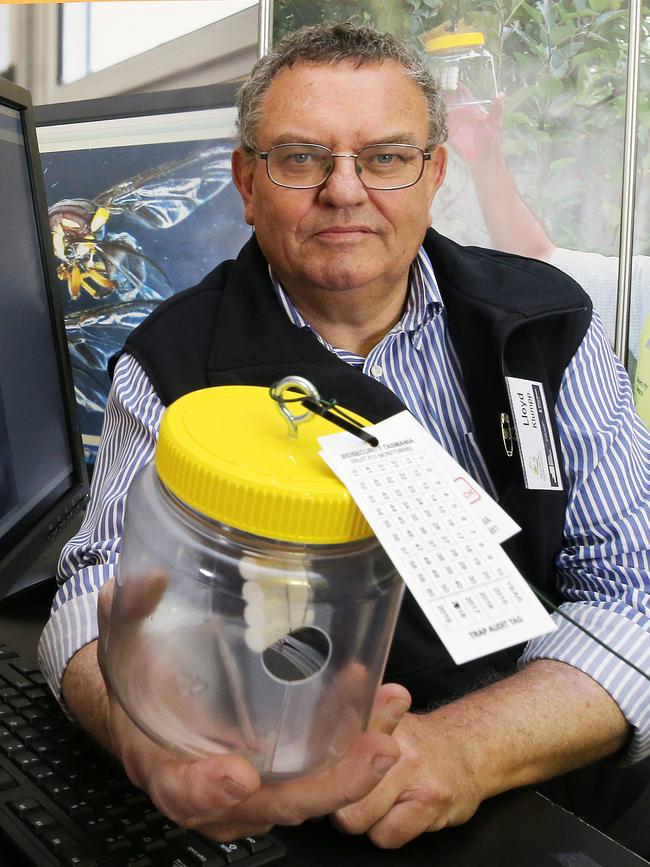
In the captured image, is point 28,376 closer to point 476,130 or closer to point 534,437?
point 534,437

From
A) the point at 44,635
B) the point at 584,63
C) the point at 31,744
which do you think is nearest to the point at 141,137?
the point at 584,63

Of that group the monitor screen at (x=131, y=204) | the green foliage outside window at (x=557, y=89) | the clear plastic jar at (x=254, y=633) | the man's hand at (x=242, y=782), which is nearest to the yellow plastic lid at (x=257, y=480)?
the clear plastic jar at (x=254, y=633)

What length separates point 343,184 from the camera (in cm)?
127

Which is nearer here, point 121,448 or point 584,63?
point 121,448

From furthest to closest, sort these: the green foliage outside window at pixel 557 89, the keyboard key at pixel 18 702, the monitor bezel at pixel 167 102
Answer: the green foliage outside window at pixel 557 89 < the monitor bezel at pixel 167 102 < the keyboard key at pixel 18 702

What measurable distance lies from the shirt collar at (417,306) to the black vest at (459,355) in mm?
25

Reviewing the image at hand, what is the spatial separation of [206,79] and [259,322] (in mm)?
1280

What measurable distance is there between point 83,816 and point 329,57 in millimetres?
1040

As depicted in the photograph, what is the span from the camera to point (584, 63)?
7.88ft

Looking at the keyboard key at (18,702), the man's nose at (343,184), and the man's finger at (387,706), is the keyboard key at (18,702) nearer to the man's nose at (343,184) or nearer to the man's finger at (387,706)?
the man's finger at (387,706)

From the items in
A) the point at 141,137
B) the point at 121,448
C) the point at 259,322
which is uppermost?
the point at 141,137

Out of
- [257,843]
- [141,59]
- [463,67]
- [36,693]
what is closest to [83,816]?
[257,843]

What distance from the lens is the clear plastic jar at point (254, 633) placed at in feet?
1.78

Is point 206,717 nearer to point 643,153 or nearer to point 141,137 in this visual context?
point 141,137
